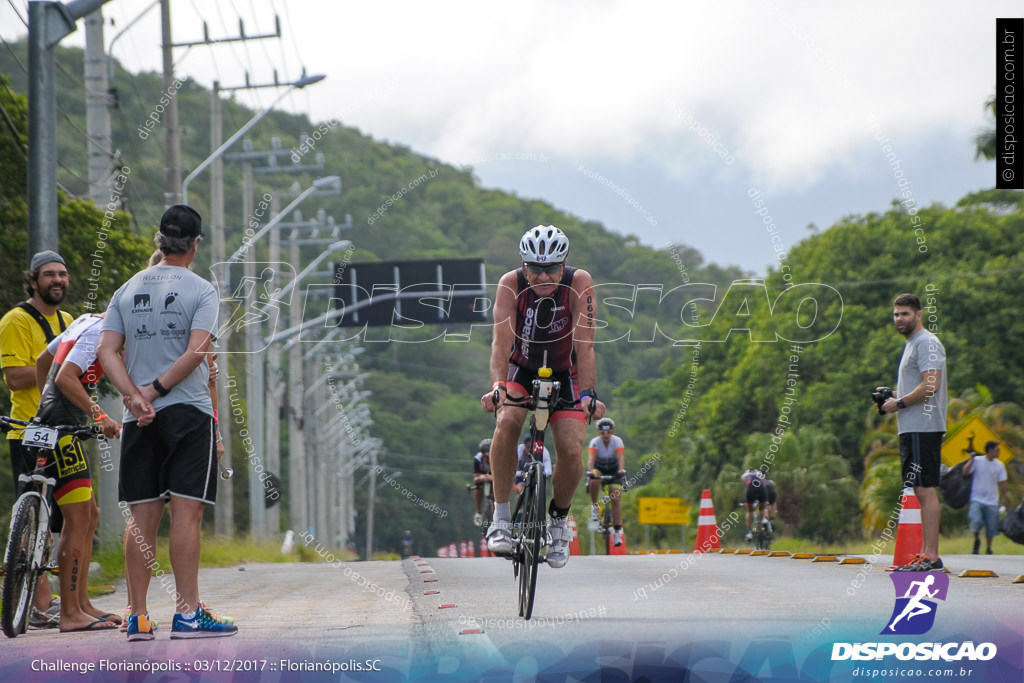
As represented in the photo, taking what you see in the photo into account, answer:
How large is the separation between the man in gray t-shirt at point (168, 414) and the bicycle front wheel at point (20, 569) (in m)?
0.82

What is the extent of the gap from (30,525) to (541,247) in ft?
10.6

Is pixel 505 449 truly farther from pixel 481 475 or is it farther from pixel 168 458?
pixel 481 475

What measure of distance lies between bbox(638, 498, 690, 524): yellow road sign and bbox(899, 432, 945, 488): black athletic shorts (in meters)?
13.0

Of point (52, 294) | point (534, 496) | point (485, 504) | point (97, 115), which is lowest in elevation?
point (485, 504)

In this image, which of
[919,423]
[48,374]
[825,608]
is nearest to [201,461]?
[48,374]

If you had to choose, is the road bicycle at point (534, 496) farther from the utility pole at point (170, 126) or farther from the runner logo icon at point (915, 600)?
the utility pole at point (170, 126)

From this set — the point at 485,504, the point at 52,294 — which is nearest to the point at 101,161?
the point at 485,504

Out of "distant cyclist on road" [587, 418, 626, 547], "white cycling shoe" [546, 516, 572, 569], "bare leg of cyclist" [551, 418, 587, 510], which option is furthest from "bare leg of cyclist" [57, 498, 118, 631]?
"distant cyclist on road" [587, 418, 626, 547]

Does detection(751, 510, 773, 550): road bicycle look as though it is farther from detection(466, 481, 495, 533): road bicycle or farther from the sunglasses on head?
the sunglasses on head

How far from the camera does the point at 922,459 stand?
1059cm

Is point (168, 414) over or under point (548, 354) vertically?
under

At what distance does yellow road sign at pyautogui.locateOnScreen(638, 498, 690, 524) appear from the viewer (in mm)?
24105

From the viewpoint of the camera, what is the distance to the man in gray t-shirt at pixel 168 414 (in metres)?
6.54

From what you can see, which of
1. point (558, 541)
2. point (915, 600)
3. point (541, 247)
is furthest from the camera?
point (558, 541)
